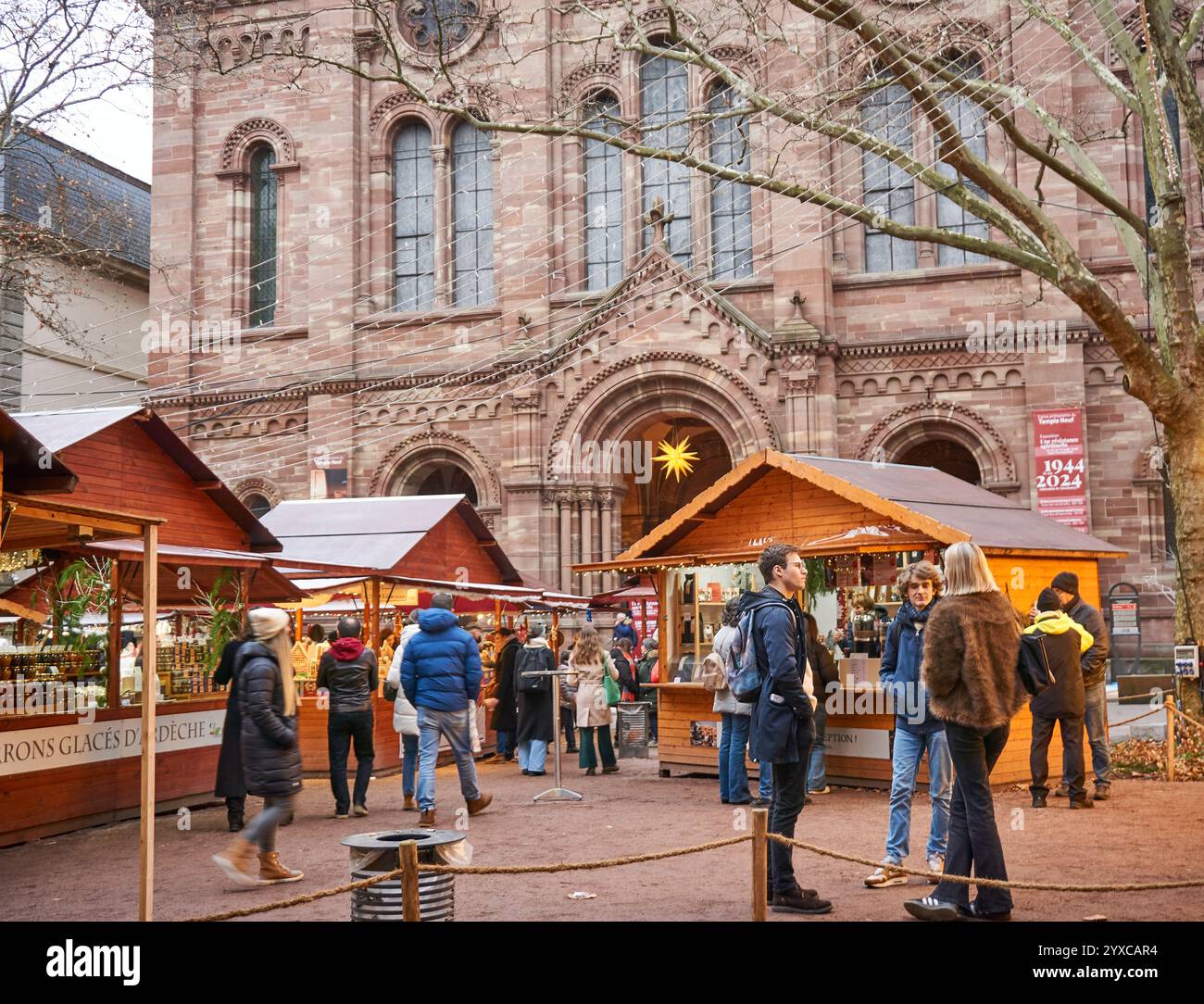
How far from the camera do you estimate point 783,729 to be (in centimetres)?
749

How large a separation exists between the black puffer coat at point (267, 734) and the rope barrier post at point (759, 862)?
141 inches

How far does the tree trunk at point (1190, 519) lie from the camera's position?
587 inches

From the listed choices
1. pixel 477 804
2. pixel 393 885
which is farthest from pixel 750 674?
pixel 477 804

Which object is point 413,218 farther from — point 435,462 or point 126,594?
point 126,594

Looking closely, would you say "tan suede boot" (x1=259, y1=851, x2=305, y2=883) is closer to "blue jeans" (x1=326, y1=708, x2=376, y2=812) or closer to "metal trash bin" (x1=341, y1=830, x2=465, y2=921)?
"metal trash bin" (x1=341, y1=830, x2=465, y2=921)

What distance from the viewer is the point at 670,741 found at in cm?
1572

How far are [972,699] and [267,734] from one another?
4523mm

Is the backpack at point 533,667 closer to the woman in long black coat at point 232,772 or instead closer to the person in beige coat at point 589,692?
the person in beige coat at point 589,692

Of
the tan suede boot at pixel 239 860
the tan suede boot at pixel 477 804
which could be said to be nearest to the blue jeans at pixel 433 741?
the tan suede boot at pixel 477 804

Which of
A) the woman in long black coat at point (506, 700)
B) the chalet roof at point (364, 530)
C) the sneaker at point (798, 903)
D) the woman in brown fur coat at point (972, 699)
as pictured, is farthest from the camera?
the woman in long black coat at point (506, 700)

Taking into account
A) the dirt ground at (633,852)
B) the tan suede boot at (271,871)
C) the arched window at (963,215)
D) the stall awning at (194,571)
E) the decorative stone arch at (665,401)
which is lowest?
the dirt ground at (633,852)

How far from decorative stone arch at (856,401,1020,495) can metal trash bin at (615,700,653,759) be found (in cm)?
957
